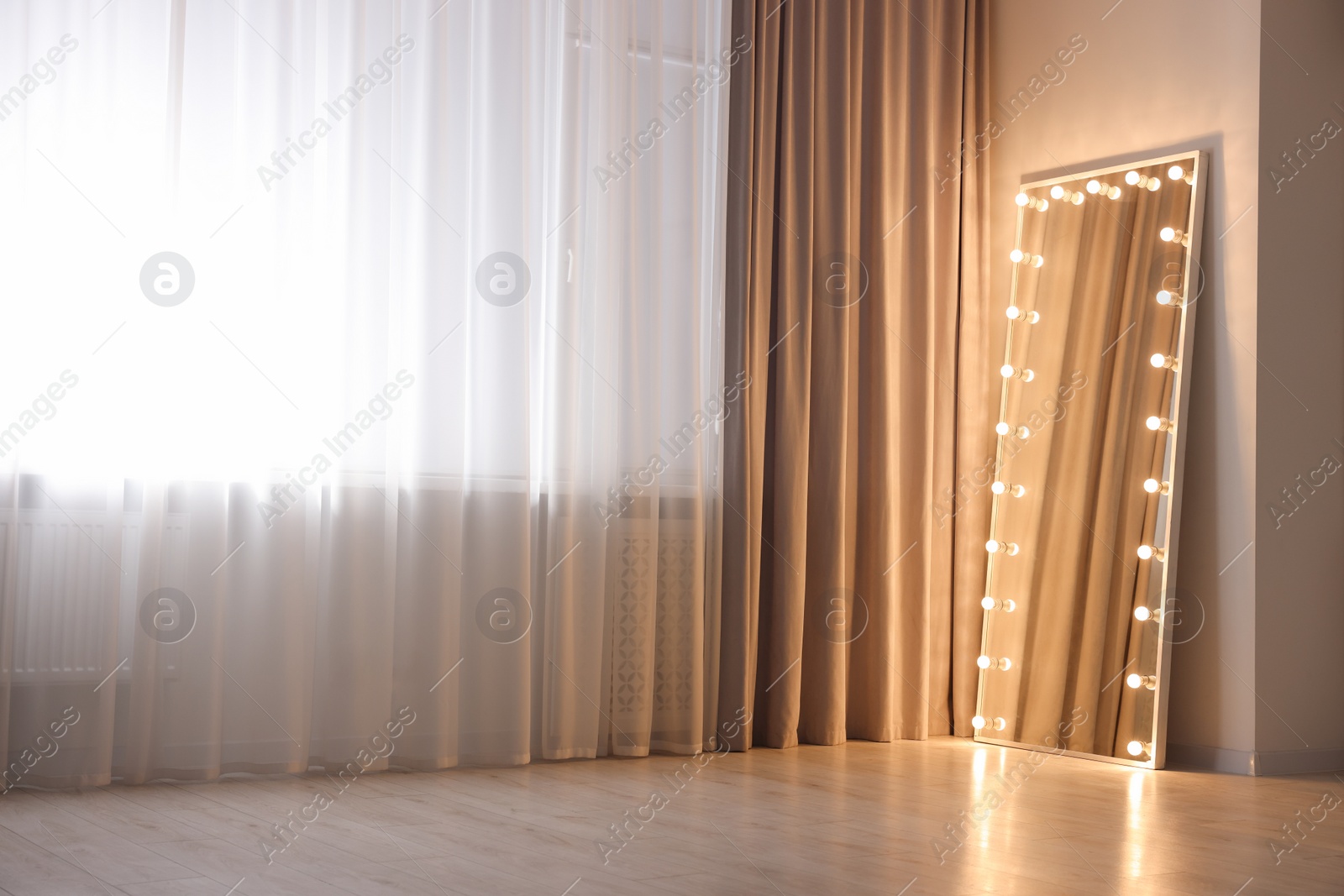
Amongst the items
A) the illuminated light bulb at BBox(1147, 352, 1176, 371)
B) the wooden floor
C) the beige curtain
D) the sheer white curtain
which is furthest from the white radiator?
the illuminated light bulb at BBox(1147, 352, 1176, 371)

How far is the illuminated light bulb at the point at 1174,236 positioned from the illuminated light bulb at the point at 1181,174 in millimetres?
149

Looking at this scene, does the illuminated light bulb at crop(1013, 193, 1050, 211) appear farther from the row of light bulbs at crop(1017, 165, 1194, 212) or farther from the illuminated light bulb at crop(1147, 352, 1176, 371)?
the illuminated light bulb at crop(1147, 352, 1176, 371)

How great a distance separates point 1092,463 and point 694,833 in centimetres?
196

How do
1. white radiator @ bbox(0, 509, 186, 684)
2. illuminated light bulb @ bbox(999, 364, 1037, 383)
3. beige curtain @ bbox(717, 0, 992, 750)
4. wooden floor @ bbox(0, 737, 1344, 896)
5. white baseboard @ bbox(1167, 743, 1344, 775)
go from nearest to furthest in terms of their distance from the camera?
wooden floor @ bbox(0, 737, 1344, 896)
white radiator @ bbox(0, 509, 186, 684)
white baseboard @ bbox(1167, 743, 1344, 775)
beige curtain @ bbox(717, 0, 992, 750)
illuminated light bulb @ bbox(999, 364, 1037, 383)

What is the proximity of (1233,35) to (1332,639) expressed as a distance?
5.98ft

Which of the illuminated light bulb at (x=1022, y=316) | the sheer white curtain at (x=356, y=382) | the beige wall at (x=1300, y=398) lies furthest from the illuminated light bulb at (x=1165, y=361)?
the sheer white curtain at (x=356, y=382)

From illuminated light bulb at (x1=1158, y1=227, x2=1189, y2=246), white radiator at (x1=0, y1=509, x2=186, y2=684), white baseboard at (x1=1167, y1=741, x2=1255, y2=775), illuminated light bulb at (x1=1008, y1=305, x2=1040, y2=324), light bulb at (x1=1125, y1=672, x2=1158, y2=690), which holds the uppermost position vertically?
illuminated light bulb at (x1=1158, y1=227, x2=1189, y2=246)

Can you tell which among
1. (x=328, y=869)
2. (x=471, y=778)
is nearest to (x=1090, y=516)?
(x=471, y=778)

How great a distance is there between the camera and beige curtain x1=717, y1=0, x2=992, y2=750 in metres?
3.92

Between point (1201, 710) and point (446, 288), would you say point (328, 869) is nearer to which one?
point (446, 288)

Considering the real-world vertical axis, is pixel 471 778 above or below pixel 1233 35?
below

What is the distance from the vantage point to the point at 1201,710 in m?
3.75

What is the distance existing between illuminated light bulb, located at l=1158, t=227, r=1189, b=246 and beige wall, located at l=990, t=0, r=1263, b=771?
0.07 metres

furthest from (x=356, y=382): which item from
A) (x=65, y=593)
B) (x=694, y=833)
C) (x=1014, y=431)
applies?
(x=1014, y=431)
